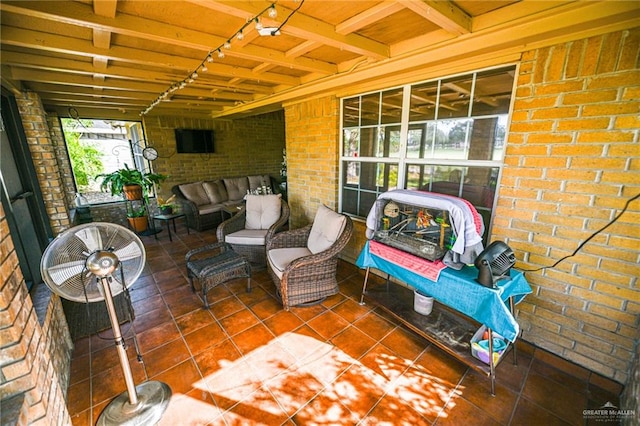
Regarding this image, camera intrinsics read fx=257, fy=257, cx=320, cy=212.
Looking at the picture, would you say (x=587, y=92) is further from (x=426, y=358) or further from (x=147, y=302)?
(x=147, y=302)

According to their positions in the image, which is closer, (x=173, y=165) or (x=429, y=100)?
(x=429, y=100)

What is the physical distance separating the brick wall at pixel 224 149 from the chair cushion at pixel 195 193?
0.77m

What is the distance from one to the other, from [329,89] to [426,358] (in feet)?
9.39

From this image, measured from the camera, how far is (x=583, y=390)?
5.68 ft

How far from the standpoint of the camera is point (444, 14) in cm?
148

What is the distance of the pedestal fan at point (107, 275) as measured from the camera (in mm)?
1314

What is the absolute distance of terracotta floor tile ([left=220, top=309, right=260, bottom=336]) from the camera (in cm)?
234

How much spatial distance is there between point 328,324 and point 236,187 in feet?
14.0

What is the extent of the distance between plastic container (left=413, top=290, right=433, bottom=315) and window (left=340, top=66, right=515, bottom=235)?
833 mm

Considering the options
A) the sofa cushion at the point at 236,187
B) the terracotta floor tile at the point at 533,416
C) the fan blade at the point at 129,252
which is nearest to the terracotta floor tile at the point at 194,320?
the fan blade at the point at 129,252

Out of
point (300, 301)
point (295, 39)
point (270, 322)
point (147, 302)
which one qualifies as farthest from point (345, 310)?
point (295, 39)

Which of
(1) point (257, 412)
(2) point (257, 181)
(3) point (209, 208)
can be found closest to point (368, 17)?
(1) point (257, 412)

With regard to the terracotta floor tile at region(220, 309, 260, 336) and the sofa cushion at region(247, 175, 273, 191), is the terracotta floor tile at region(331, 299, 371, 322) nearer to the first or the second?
the terracotta floor tile at region(220, 309, 260, 336)

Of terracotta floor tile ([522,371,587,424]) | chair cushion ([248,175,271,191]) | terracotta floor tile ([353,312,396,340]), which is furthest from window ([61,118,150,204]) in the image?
terracotta floor tile ([522,371,587,424])
